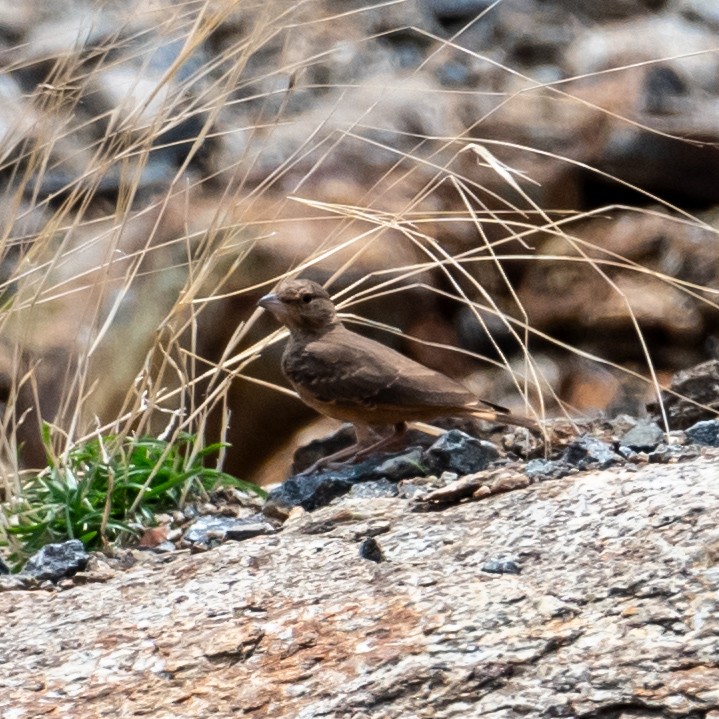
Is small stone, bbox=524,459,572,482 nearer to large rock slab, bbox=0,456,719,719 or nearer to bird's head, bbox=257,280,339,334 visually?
large rock slab, bbox=0,456,719,719

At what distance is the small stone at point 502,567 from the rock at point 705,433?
46.7 inches

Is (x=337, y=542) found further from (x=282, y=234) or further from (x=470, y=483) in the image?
(x=282, y=234)

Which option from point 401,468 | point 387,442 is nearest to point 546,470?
point 401,468

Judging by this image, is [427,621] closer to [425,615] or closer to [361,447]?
[425,615]

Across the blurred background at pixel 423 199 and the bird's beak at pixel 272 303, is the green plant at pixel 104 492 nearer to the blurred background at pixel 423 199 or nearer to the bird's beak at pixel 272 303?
the bird's beak at pixel 272 303

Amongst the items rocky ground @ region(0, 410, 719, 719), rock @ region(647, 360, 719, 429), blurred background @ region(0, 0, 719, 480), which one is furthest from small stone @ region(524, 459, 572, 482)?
blurred background @ region(0, 0, 719, 480)

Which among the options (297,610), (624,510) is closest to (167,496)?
(297,610)

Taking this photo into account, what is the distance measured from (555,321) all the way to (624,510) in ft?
21.3

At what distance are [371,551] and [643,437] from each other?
1216 mm

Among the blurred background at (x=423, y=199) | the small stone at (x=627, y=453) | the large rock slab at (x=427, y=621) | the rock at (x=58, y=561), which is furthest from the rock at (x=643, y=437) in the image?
the blurred background at (x=423, y=199)

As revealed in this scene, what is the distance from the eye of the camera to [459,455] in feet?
14.3

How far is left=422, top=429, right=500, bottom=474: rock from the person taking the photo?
4.34 meters

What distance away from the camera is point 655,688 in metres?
2.62

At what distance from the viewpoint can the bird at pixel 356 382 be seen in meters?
4.84
